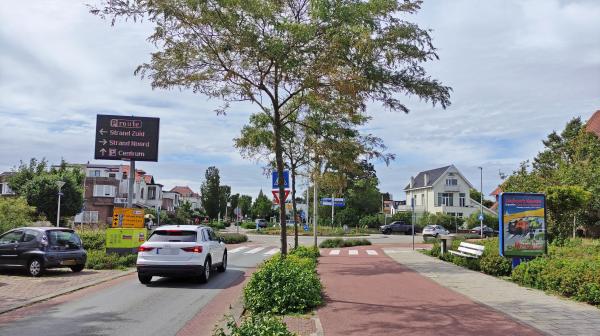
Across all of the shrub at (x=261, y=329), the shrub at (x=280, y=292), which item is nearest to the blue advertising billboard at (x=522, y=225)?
the shrub at (x=280, y=292)

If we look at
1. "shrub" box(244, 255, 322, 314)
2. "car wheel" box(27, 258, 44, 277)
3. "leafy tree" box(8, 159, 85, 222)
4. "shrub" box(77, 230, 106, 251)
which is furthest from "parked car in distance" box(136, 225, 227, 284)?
"leafy tree" box(8, 159, 85, 222)

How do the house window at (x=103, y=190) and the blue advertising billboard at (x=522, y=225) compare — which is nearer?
the blue advertising billboard at (x=522, y=225)

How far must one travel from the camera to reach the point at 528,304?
31.6 ft

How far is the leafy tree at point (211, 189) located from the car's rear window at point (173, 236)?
63182 millimetres

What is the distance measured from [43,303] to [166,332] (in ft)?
13.6

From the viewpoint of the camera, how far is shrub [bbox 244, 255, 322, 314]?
861 centimetres

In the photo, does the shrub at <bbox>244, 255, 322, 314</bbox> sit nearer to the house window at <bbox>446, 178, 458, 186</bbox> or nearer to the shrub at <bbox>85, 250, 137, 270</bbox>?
the shrub at <bbox>85, 250, 137, 270</bbox>

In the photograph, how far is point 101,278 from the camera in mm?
14828

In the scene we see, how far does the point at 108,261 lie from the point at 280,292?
1075cm

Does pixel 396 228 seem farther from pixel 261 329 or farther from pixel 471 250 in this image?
pixel 261 329

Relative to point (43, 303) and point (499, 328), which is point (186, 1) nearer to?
point (43, 303)

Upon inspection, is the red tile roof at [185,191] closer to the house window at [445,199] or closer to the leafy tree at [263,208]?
the leafy tree at [263,208]

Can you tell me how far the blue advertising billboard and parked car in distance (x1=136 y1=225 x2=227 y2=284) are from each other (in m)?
7.90

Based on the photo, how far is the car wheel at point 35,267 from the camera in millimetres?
14812
